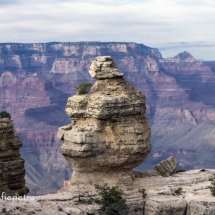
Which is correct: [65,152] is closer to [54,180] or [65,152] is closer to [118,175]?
[118,175]

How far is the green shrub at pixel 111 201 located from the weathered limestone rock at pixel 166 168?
26.3 feet

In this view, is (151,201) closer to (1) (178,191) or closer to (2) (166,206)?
(2) (166,206)

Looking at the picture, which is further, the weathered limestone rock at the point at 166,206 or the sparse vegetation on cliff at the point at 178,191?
the sparse vegetation on cliff at the point at 178,191

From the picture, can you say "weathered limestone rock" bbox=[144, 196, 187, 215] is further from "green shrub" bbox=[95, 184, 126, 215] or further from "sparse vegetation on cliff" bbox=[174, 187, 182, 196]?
"green shrub" bbox=[95, 184, 126, 215]

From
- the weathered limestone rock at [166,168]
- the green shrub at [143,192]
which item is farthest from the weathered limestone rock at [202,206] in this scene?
the weathered limestone rock at [166,168]

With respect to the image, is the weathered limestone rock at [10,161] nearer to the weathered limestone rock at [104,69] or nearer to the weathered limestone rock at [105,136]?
the weathered limestone rock at [105,136]

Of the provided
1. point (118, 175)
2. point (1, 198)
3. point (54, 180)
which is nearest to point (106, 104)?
point (118, 175)

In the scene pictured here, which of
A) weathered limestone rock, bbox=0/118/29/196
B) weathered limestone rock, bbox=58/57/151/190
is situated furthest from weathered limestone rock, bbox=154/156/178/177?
weathered limestone rock, bbox=0/118/29/196

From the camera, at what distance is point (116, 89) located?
47.1 meters

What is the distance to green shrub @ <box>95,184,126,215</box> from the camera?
42688mm

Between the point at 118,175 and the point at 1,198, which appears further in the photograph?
the point at 118,175

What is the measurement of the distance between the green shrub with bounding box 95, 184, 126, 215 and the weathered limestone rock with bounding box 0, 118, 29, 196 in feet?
30.4

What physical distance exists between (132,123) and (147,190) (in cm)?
464

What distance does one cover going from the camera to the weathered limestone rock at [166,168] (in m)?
51.2
